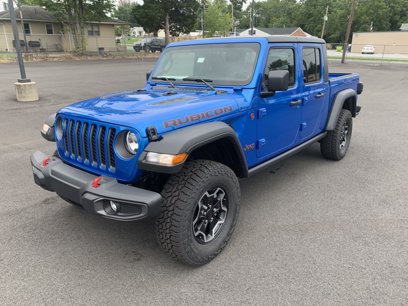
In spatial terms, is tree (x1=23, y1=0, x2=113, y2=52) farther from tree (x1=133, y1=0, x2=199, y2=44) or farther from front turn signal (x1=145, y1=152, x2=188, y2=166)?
front turn signal (x1=145, y1=152, x2=188, y2=166)

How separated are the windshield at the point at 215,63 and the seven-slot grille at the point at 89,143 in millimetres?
1392

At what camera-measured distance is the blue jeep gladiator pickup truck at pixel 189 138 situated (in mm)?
2523

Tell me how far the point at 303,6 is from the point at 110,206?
309ft

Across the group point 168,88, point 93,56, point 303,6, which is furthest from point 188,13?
point 303,6

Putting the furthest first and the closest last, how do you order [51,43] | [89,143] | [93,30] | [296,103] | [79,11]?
[93,30] → [51,43] → [79,11] → [296,103] → [89,143]

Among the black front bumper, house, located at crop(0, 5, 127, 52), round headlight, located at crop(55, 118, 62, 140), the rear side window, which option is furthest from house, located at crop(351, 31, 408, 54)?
the black front bumper

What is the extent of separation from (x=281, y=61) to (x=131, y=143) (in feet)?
6.94

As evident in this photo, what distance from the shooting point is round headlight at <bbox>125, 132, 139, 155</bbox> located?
255 centimetres

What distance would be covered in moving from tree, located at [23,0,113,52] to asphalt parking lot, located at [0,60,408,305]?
1047 inches

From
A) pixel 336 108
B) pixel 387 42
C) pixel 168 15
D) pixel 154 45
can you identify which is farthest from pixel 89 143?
pixel 387 42

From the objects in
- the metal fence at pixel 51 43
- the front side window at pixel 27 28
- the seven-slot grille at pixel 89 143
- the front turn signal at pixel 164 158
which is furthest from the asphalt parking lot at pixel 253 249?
the front side window at pixel 27 28

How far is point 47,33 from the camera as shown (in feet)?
115

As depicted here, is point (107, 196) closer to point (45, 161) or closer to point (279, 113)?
point (45, 161)

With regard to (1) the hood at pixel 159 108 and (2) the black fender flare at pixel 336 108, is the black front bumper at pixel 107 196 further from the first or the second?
(2) the black fender flare at pixel 336 108
